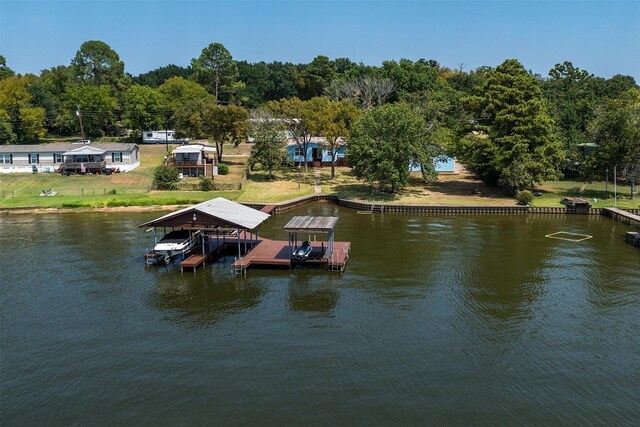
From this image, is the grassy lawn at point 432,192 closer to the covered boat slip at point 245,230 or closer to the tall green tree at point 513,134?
the tall green tree at point 513,134

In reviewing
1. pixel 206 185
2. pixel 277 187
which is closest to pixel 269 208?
pixel 277 187

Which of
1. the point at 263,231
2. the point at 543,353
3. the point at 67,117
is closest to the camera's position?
the point at 543,353

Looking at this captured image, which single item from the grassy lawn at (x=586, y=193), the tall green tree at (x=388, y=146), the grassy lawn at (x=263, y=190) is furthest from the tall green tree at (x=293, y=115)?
the grassy lawn at (x=586, y=193)

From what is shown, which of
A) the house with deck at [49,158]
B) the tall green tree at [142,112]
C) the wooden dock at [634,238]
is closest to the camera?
the wooden dock at [634,238]

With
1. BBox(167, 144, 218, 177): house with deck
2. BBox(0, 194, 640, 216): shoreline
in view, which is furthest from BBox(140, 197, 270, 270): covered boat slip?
BBox(167, 144, 218, 177): house with deck

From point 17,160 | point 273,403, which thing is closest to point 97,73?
point 17,160

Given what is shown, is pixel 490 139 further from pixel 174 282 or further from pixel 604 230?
pixel 174 282
